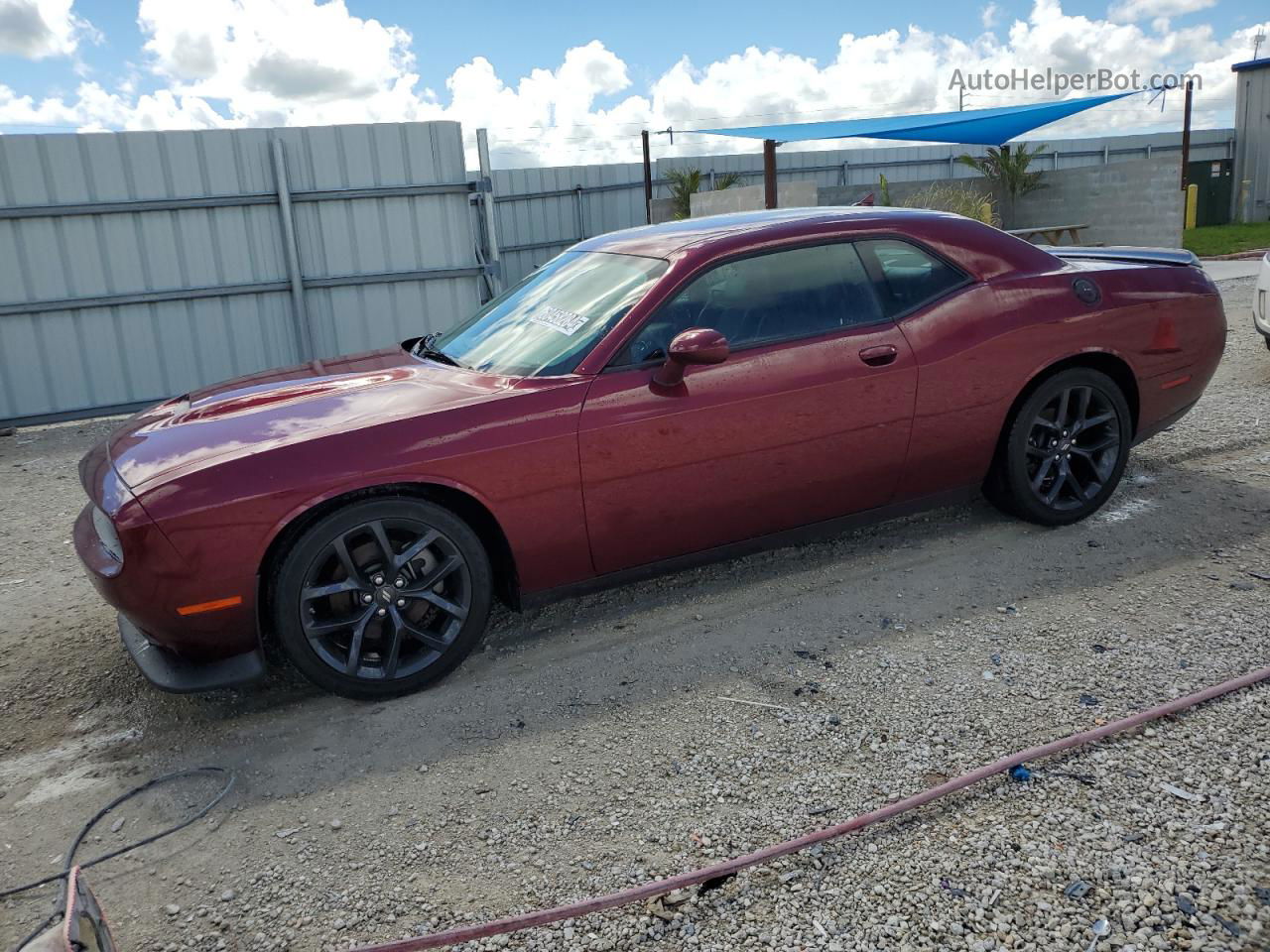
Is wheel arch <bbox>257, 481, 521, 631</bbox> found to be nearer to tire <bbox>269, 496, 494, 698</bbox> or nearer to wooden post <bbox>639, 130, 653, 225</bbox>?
tire <bbox>269, 496, 494, 698</bbox>

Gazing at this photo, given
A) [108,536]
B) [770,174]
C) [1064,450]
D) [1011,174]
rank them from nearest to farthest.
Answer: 1. [108,536]
2. [1064,450]
3. [770,174]
4. [1011,174]

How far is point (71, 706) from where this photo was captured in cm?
359

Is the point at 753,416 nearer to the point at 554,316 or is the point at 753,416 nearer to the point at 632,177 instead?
the point at 554,316

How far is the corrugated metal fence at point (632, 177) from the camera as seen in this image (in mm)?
17250

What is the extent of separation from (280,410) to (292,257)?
7.16m

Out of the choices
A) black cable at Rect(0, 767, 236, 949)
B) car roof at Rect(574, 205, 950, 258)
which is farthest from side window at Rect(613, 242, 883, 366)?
black cable at Rect(0, 767, 236, 949)

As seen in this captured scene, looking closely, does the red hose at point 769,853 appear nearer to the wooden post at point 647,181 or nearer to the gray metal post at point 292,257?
the gray metal post at point 292,257

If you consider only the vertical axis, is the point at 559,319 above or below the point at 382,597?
above

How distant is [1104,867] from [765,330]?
87.4 inches

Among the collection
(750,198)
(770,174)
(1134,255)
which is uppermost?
(770,174)

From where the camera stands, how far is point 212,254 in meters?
9.92

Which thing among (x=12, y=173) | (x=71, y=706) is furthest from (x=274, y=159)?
(x=71, y=706)

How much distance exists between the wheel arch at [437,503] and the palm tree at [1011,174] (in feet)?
63.6

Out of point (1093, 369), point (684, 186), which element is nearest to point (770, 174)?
point (684, 186)
